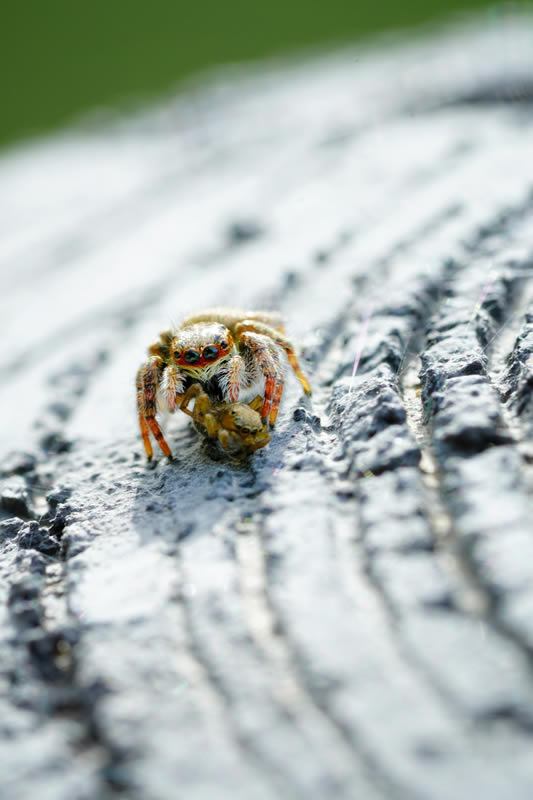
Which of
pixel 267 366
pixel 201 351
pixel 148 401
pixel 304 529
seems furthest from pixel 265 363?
pixel 304 529

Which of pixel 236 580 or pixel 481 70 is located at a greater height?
pixel 481 70

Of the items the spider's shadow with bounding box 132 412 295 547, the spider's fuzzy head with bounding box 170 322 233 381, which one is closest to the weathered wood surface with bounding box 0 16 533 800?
the spider's shadow with bounding box 132 412 295 547

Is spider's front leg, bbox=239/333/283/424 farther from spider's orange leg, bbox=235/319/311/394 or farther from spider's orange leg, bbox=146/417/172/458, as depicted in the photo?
spider's orange leg, bbox=146/417/172/458

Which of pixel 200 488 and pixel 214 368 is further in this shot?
pixel 214 368

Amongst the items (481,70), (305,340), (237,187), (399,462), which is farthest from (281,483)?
(481,70)

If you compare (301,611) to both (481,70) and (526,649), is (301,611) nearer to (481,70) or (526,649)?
(526,649)

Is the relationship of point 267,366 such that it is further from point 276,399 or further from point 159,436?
point 159,436

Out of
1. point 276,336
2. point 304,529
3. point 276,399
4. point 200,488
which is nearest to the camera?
point 304,529
